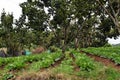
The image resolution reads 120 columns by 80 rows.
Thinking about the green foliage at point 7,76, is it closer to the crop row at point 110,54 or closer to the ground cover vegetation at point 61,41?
the ground cover vegetation at point 61,41

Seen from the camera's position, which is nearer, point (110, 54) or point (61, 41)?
point (110, 54)

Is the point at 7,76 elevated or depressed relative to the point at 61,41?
depressed

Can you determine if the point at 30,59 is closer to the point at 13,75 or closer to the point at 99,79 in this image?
the point at 13,75

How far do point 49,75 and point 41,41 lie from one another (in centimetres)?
6307

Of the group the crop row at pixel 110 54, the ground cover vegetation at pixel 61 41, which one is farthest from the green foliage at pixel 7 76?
the crop row at pixel 110 54

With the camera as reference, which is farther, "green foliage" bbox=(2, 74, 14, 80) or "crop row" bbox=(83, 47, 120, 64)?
"crop row" bbox=(83, 47, 120, 64)

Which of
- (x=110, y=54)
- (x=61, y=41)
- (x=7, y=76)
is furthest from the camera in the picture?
(x=61, y=41)

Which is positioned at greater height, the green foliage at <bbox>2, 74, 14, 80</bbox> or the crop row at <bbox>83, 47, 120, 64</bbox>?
the crop row at <bbox>83, 47, 120, 64</bbox>

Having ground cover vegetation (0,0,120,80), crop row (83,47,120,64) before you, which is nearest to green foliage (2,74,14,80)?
ground cover vegetation (0,0,120,80)

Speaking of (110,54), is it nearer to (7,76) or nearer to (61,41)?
(7,76)

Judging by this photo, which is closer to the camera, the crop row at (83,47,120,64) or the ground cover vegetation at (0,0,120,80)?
the ground cover vegetation at (0,0,120,80)

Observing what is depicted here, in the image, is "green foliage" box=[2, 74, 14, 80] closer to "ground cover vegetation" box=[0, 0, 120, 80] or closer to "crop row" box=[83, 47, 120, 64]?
"ground cover vegetation" box=[0, 0, 120, 80]

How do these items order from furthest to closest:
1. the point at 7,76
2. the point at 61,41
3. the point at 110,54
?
the point at 61,41 < the point at 110,54 < the point at 7,76

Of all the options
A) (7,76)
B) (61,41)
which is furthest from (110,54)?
(61,41)
